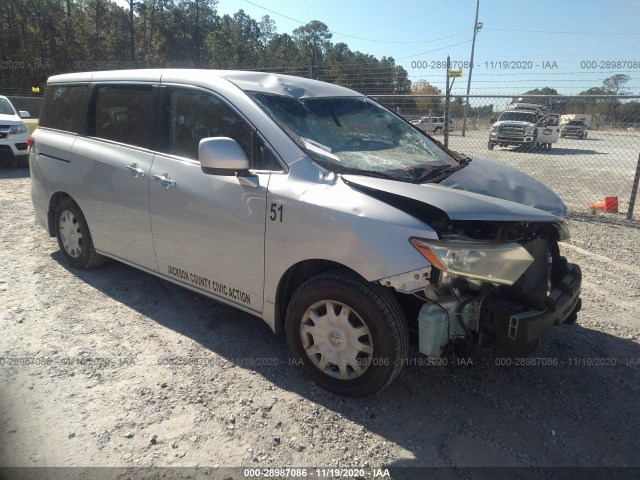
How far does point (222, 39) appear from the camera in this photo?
199ft

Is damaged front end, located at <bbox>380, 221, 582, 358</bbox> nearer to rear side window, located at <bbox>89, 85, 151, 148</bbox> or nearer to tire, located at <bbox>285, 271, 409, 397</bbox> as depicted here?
tire, located at <bbox>285, 271, 409, 397</bbox>

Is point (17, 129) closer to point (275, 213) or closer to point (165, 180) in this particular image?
point (165, 180)

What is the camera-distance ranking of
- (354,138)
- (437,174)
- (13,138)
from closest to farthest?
(437,174)
(354,138)
(13,138)

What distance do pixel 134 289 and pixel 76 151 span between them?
4.57 ft

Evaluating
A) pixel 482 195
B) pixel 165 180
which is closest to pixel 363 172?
pixel 482 195

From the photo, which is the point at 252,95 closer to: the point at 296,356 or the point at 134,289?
the point at 296,356

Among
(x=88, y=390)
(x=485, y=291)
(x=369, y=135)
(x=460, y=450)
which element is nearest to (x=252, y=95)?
(x=369, y=135)

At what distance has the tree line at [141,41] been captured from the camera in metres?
41.1

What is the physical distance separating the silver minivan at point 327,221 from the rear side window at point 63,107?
18.2 inches

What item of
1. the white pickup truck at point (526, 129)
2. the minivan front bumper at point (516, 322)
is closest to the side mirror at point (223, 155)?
the minivan front bumper at point (516, 322)

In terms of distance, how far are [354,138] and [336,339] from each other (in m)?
1.46

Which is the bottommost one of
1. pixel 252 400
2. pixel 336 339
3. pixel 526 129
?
pixel 252 400

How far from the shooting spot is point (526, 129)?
17.1 m

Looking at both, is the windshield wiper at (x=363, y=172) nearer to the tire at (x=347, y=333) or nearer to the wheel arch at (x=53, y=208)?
the tire at (x=347, y=333)
